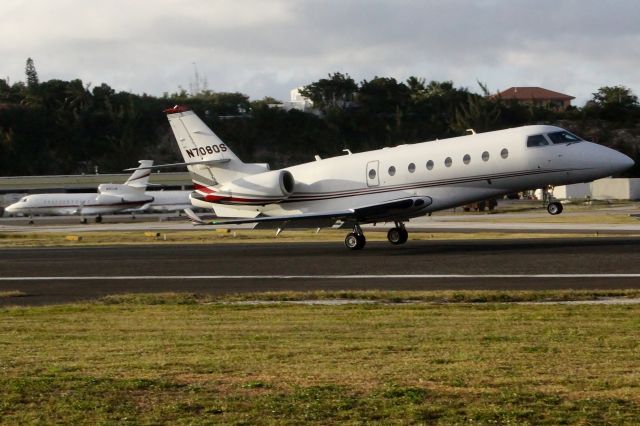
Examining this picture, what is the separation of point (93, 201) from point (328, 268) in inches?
2497

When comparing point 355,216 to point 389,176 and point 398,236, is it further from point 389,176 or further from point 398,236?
point 398,236

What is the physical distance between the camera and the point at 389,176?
101 feet

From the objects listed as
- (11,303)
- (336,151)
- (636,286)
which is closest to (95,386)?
(11,303)

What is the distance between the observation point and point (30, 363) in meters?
10.8

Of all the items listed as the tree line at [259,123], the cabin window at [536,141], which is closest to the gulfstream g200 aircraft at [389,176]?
the cabin window at [536,141]

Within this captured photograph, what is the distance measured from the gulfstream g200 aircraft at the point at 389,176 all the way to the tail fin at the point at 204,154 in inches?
1.3

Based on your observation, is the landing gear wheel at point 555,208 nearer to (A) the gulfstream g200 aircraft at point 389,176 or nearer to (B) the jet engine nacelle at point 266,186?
(A) the gulfstream g200 aircraft at point 389,176

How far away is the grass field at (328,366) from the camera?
8.16 meters

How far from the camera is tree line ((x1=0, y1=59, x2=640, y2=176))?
11038 cm

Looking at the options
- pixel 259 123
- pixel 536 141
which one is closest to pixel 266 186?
pixel 536 141

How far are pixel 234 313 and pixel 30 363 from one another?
607 centimetres

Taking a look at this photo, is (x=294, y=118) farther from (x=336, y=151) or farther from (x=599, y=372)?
(x=599, y=372)

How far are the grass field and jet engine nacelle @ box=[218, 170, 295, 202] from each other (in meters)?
15.9

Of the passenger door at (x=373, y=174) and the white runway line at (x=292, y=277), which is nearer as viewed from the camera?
the white runway line at (x=292, y=277)
